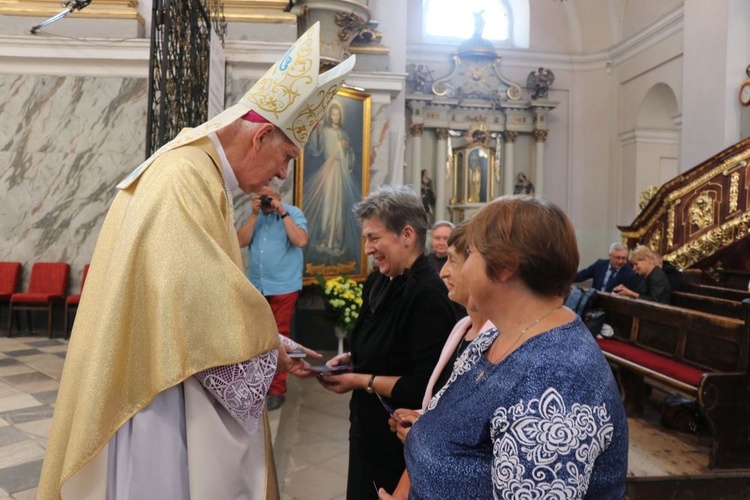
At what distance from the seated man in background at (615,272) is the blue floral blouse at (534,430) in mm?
5349

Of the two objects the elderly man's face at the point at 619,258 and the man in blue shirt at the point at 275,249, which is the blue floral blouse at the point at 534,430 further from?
the elderly man's face at the point at 619,258

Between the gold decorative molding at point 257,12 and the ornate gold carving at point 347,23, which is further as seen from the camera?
the ornate gold carving at point 347,23

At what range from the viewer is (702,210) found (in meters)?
8.93

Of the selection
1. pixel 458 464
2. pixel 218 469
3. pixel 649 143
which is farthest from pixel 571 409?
pixel 649 143

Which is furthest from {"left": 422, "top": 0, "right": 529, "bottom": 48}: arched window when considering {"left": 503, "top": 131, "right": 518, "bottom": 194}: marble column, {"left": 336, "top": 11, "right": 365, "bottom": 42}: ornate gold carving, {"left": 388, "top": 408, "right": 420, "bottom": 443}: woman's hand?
{"left": 388, "top": 408, "right": 420, "bottom": 443}: woman's hand

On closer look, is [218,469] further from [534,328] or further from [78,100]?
[78,100]

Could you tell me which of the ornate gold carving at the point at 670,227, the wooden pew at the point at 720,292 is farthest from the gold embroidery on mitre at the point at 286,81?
the ornate gold carving at the point at 670,227

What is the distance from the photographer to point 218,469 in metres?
1.56

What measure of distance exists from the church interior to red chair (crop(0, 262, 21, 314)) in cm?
13

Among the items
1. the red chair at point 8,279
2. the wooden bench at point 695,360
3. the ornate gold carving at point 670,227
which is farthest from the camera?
the ornate gold carving at point 670,227

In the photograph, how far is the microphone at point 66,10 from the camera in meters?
5.27

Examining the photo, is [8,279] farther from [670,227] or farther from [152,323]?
[670,227]

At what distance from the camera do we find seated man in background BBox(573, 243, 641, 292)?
22.4 feet

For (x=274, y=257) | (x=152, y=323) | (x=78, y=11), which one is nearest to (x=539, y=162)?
(x=78, y=11)
